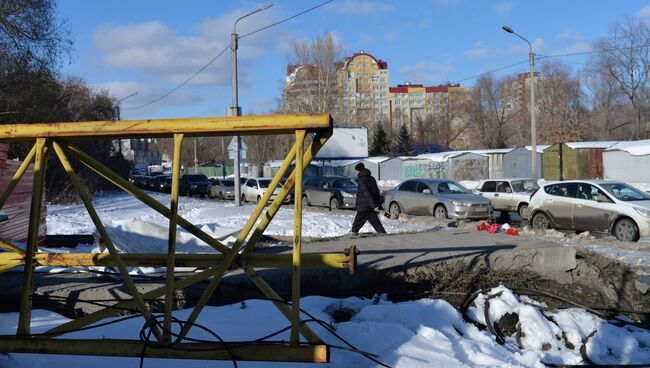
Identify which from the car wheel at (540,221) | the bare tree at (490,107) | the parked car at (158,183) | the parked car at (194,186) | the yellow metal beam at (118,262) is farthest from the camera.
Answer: the bare tree at (490,107)

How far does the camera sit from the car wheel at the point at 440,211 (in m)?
18.6

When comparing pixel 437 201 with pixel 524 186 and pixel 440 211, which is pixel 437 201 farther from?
pixel 524 186

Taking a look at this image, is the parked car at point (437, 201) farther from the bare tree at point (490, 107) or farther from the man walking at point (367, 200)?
the bare tree at point (490, 107)

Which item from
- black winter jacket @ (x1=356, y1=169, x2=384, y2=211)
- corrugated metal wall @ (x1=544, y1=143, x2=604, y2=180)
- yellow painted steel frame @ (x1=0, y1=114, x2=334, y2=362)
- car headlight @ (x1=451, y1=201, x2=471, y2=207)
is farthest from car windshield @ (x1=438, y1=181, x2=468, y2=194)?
corrugated metal wall @ (x1=544, y1=143, x2=604, y2=180)

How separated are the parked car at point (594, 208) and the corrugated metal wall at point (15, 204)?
11.8m

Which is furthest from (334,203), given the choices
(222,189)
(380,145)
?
(380,145)

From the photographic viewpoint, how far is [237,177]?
25250mm

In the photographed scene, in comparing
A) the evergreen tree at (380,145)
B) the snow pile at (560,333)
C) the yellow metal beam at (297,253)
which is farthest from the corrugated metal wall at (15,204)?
the evergreen tree at (380,145)

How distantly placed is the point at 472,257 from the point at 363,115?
6881 cm

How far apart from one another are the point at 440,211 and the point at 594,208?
17.4 feet

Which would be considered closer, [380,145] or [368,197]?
[368,197]

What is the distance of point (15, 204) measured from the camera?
370 inches

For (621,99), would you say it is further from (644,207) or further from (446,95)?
(644,207)

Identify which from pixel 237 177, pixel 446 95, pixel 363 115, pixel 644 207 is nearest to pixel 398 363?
pixel 644 207
